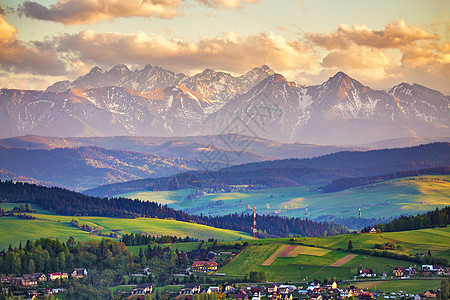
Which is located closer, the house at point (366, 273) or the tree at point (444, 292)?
the tree at point (444, 292)

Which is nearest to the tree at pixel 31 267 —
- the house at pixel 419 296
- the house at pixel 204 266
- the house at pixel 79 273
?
the house at pixel 79 273

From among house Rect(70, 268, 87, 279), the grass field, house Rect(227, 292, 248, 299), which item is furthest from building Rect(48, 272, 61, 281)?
house Rect(227, 292, 248, 299)

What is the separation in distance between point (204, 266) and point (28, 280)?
101ft

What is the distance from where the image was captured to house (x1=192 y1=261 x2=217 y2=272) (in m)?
149

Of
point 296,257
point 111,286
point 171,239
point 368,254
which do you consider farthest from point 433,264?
point 171,239

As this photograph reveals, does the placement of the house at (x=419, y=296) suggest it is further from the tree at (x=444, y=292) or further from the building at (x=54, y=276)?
the building at (x=54, y=276)

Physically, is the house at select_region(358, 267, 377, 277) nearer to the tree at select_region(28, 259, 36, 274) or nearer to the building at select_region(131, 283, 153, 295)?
the building at select_region(131, 283, 153, 295)

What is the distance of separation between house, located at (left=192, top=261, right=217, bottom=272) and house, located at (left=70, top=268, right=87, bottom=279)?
1944 centimetres

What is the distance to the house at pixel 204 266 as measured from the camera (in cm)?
14938

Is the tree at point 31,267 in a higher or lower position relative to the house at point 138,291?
higher

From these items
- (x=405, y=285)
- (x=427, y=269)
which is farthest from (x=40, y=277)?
(x=427, y=269)

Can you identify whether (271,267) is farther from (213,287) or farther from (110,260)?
(110,260)

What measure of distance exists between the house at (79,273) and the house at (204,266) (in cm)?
1944

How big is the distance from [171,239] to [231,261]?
3378 centimetres
